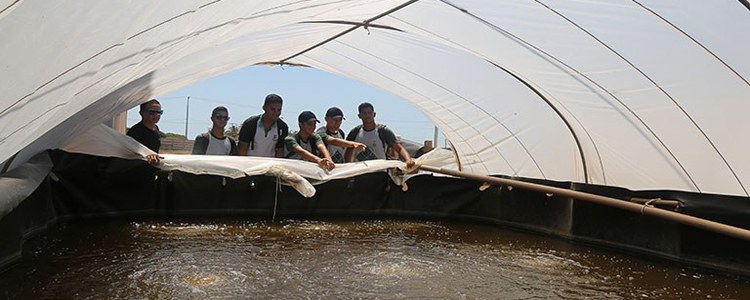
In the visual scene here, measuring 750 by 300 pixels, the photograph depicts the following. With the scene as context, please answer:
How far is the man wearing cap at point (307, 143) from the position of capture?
7.27m

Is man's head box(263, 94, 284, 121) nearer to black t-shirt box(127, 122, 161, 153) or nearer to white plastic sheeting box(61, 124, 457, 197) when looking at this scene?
white plastic sheeting box(61, 124, 457, 197)

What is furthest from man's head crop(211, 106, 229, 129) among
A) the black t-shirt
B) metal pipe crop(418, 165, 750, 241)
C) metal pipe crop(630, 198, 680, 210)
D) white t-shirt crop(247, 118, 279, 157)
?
metal pipe crop(630, 198, 680, 210)

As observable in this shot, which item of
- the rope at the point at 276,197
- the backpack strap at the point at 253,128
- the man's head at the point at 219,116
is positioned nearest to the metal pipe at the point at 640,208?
the rope at the point at 276,197

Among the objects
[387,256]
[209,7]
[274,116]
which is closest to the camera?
[209,7]

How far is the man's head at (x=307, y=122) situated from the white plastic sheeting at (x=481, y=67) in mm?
743

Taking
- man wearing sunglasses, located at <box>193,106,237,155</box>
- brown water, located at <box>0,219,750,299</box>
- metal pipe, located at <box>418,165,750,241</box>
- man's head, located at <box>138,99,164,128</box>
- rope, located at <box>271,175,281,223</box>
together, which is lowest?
brown water, located at <box>0,219,750,299</box>

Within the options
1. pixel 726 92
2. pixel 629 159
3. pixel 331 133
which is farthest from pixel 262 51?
pixel 726 92

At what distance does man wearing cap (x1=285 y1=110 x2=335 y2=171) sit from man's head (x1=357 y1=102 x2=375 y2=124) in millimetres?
757

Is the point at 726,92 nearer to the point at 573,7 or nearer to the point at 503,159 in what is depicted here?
the point at 573,7

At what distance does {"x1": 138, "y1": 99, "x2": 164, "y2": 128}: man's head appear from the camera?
22.7 ft

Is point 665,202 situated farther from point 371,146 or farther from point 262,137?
point 262,137

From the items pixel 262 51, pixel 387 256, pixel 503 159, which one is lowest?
pixel 387 256

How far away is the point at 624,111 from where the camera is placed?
5547 millimetres

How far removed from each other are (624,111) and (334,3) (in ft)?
9.63
